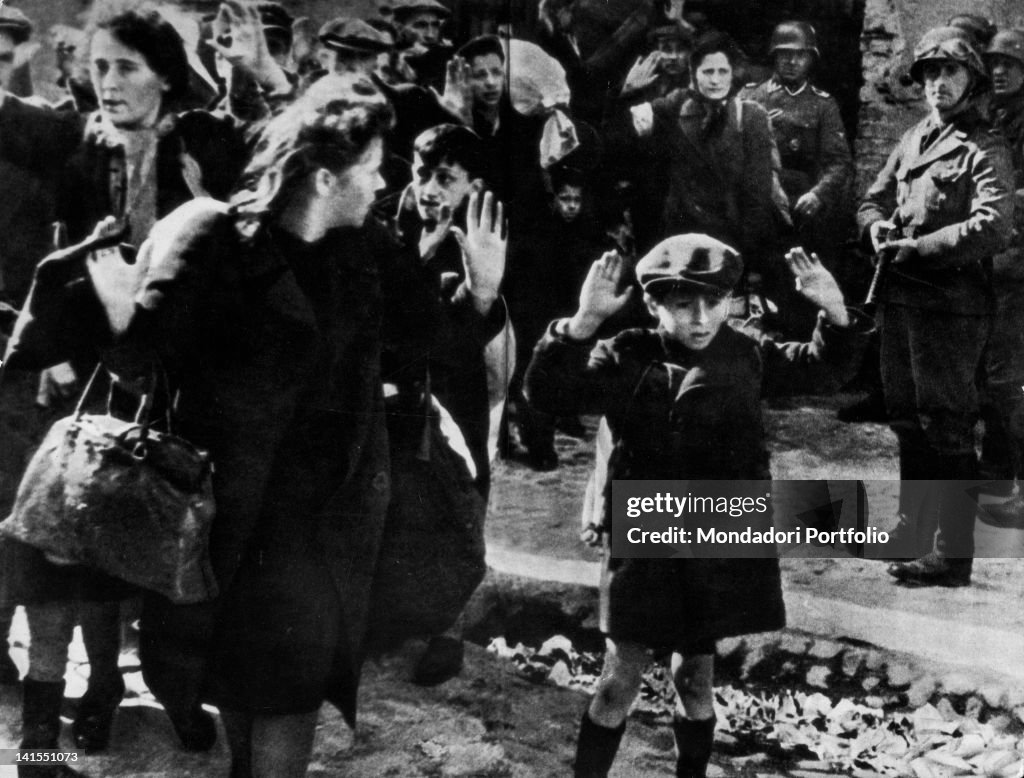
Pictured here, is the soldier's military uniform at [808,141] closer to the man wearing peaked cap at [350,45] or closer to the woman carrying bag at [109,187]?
the man wearing peaked cap at [350,45]

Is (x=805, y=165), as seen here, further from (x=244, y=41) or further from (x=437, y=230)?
(x=244, y=41)

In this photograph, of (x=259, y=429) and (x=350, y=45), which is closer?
(x=259, y=429)

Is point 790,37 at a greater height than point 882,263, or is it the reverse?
point 790,37

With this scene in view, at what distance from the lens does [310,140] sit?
12.2ft

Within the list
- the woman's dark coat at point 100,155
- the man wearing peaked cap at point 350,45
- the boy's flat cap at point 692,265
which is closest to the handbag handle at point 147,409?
the woman's dark coat at point 100,155

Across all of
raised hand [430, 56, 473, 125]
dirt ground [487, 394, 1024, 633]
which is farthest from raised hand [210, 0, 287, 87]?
dirt ground [487, 394, 1024, 633]

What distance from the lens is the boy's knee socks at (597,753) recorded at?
3.84 metres

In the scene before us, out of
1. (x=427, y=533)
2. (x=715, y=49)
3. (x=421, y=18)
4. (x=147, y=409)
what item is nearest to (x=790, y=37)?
(x=715, y=49)

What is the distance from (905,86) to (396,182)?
1.96 meters

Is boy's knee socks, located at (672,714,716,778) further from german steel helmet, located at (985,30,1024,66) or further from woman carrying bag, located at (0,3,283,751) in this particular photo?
german steel helmet, located at (985,30,1024,66)

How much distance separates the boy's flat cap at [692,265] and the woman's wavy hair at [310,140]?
1.10 metres

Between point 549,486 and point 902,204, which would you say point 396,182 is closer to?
point 549,486

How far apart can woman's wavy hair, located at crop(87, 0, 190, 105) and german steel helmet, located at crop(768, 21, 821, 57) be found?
85.0 inches

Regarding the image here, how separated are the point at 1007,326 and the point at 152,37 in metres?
3.37
